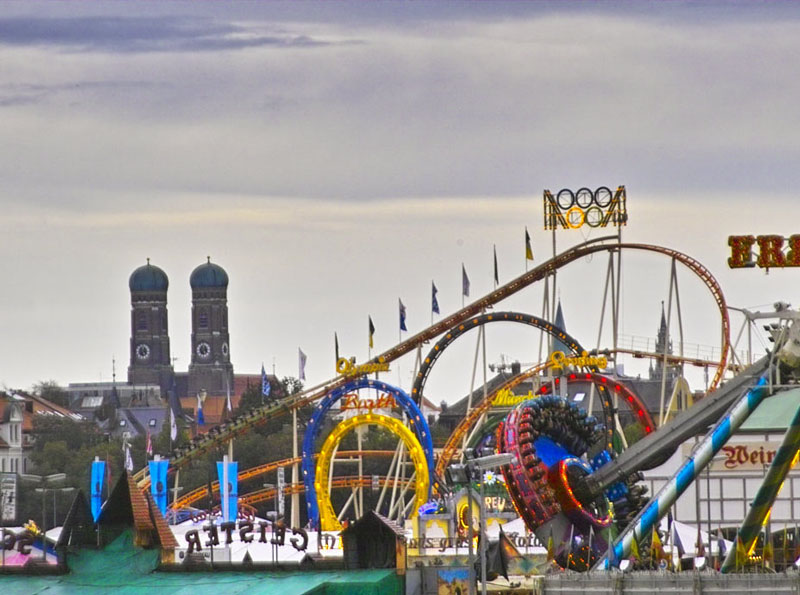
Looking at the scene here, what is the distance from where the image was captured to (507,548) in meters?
76.1

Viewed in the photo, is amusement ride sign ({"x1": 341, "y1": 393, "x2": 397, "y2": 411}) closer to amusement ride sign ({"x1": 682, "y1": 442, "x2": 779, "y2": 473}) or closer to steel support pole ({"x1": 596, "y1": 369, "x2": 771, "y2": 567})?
amusement ride sign ({"x1": 682, "y1": 442, "x2": 779, "y2": 473})

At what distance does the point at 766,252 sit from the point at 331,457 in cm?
4092

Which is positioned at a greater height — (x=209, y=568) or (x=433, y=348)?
(x=433, y=348)

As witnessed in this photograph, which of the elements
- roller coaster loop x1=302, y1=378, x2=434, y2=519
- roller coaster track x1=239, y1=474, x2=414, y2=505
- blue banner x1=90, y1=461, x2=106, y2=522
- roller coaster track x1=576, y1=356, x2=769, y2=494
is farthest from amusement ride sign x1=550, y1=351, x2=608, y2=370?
roller coaster track x1=576, y1=356, x2=769, y2=494

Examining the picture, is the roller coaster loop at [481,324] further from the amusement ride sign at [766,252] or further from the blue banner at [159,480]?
the amusement ride sign at [766,252]

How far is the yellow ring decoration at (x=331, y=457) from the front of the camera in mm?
111312

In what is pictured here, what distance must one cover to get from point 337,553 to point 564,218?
121 ft

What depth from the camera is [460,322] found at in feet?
387

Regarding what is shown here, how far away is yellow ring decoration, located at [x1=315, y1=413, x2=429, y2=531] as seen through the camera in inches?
4382

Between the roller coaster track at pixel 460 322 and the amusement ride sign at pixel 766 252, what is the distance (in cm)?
3233

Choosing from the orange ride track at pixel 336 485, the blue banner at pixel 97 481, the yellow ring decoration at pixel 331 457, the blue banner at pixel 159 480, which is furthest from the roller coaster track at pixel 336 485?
the blue banner at pixel 97 481

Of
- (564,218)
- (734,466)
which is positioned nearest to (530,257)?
(564,218)

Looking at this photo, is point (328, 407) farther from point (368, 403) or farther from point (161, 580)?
point (161, 580)

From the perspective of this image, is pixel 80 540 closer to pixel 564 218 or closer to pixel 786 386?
pixel 786 386
